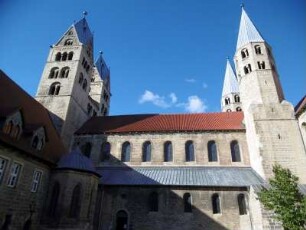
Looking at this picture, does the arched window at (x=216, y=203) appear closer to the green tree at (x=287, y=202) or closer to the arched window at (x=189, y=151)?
the arched window at (x=189, y=151)

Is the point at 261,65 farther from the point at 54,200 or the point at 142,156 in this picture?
the point at 54,200

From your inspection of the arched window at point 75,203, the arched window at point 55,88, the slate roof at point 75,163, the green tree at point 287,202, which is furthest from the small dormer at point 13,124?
the green tree at point 287,202

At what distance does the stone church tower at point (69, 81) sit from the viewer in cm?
2769

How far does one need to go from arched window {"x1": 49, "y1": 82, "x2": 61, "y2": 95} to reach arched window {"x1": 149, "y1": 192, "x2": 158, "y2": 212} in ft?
57.7

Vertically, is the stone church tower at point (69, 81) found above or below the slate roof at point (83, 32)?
below

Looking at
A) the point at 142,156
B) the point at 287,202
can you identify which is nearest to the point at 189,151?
the point at 142,156

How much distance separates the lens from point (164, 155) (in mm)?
25797

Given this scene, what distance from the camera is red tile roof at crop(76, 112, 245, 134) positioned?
87.2ft

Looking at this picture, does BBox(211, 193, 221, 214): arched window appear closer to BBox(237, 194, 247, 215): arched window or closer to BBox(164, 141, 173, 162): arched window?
BBox(237, 194, 247, 215): arched window

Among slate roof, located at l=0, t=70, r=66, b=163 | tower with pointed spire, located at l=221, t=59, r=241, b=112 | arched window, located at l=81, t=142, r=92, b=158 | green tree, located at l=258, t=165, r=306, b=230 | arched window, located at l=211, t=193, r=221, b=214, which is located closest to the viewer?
green tree, located at l=258, t=165, r=306, b=230

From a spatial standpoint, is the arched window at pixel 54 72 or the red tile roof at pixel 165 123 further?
the arched window at pixel 54 72

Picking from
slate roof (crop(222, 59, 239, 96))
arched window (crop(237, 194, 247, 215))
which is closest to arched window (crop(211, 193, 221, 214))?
arched window (crop(237, 194, 247, 215))

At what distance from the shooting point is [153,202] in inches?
831

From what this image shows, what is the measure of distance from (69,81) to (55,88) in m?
1.99
